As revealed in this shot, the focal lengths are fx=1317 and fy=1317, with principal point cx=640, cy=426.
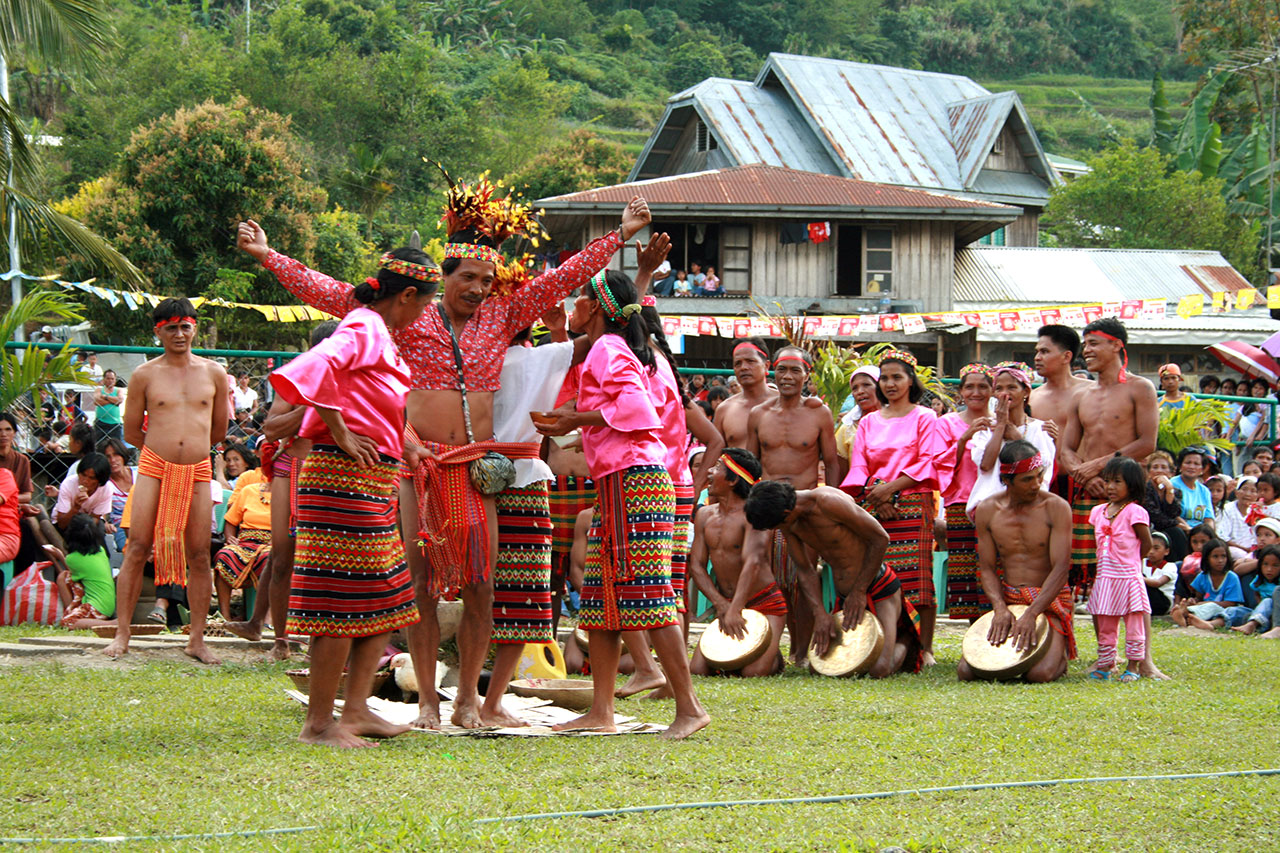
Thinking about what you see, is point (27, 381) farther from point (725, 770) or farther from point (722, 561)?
point (725, 770)

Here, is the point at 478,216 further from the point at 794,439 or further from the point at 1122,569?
the point at 1122,569

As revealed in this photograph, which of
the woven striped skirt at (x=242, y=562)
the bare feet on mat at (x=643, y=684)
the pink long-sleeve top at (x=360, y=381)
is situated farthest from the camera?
the woven striped skirt at (x=242, y=562)

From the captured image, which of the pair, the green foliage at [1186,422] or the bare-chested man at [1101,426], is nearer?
the bare-chested man at [1101,426]

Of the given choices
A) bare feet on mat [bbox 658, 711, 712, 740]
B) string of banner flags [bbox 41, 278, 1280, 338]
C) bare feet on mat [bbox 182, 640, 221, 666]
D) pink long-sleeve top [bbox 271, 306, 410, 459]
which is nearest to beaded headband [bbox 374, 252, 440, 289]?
pink long-sleeve top [bbox 271, 306, 410, 459]

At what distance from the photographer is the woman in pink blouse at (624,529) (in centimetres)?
529

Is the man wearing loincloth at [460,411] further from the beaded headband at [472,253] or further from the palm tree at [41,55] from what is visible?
the palm tree at [41,55]

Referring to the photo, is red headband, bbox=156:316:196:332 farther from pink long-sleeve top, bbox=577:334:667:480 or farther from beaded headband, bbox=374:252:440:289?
pink long-sleeve top, bbox=577:334:667:480

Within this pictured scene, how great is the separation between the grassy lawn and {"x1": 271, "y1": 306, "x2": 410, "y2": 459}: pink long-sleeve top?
114 cm

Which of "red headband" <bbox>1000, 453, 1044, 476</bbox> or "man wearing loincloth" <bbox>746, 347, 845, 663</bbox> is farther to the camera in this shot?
"man wearing loincloth" <bbox>746, 347, 845, 663</bbox>

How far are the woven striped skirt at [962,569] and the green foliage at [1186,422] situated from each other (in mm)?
5959

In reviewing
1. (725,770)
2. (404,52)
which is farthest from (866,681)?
(404,52)

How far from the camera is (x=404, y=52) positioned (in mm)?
46375

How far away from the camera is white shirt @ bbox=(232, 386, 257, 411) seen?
1337 cm

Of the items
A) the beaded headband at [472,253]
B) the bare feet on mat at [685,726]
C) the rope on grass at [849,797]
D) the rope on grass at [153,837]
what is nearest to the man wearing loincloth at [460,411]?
the beaded headband at [472,253]
